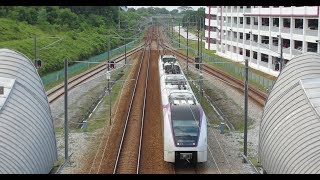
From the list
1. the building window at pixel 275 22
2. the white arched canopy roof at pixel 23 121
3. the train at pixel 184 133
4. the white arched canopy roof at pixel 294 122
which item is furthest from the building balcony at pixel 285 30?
the white arched canopy roof at pixel 23 121

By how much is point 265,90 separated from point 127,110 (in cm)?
1390

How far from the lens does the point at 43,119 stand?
17.4 m

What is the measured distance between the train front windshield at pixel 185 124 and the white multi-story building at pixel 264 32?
1772 cm

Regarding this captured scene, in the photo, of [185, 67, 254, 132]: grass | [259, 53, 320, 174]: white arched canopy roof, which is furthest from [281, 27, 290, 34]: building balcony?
[259, 53, 320, 174]: white arched canopy roof

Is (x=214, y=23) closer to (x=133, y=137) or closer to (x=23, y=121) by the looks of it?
(x=133, y=137)

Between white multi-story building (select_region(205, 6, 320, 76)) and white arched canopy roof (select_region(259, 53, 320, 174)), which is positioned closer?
white arched canopy roof (select_region(259, 53, 320, 174))

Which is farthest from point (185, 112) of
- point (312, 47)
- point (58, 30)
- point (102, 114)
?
point (58, 30)

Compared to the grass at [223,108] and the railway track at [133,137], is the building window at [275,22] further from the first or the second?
the railway track at [133,137]

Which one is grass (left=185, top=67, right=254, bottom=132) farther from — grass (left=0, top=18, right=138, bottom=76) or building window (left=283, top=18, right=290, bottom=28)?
grass (left=0, top=18, right=138, bottom=76)

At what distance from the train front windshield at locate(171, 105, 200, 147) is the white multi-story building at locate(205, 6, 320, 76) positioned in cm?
1772

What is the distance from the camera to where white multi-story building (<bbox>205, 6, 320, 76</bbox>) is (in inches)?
1903

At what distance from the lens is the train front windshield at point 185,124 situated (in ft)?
65.8
